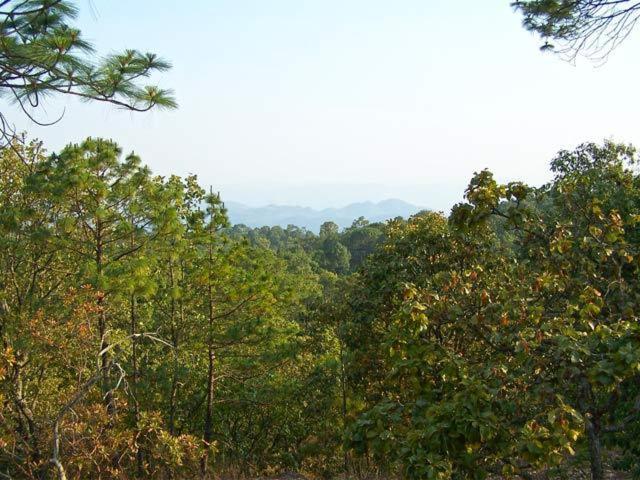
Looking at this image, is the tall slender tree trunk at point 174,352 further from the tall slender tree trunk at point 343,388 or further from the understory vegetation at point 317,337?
the tall slender tree trunk at point 343,388

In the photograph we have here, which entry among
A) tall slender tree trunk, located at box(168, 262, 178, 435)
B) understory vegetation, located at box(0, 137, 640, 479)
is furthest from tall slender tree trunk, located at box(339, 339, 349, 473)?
tall slender tree trunk, located at box(168, 262, 178, 435)

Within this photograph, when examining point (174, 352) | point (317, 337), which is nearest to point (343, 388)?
point (317, 337)

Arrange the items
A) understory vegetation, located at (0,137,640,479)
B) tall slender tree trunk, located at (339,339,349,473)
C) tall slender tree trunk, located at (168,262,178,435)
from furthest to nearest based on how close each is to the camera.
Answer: tall slender tree trunk, located at (168,262,178,435), tall slender tree trunk, located at (339,339,349,473), understory vegetation, located at (0,137,640,479)

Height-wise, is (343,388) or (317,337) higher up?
(317,337)

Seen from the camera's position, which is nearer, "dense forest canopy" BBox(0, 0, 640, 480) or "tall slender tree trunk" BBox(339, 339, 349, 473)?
"dense forest canopy" BBox(0, 0, 640, 480)

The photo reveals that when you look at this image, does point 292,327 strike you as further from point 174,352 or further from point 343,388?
point 174,352

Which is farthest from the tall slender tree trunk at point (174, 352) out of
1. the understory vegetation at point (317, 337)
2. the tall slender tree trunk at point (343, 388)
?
the tall slender tree trunk at point (343, 388)

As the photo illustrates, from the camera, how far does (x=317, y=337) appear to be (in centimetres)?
1098

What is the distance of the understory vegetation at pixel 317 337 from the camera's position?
3.68m

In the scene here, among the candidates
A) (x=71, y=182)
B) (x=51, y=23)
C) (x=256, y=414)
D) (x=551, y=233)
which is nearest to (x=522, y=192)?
(x=551, y=233)

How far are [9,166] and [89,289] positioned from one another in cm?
311

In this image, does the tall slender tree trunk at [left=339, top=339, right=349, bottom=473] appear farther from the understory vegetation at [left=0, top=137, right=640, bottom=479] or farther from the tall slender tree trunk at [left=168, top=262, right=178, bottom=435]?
the tall slender tree trunk at [left=168, top=262, right=178, bottom=435]

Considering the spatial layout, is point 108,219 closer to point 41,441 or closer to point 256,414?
point 41,441

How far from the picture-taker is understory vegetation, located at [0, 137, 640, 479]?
3.68m
